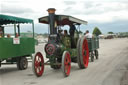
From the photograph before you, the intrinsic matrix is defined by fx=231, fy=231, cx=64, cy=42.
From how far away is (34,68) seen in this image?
7832 mm

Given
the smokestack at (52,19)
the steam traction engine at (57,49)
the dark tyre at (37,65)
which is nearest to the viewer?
the dark tyre at (37,65)

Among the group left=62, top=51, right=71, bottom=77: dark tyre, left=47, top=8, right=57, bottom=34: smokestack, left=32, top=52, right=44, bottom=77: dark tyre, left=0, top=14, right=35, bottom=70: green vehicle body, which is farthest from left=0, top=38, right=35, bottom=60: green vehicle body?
left=62, top=51, right=71, bottom=77: dark tyre

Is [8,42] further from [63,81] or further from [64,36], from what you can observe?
[63,81]

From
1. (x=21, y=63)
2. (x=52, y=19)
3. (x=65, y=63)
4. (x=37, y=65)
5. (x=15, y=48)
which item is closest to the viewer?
(x=65, y=63)

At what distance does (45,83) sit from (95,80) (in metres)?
1.52

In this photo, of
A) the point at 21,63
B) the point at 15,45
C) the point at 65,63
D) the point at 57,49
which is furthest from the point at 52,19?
the point at 21,63

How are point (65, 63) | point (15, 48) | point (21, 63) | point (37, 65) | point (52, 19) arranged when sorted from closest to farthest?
point (65, 63) → point (37, 65) → point (52, 19) → point (15, 48) → point (21, 63)

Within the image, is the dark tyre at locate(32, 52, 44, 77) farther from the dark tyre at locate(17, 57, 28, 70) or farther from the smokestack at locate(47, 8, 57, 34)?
the dark tyre at locate(17, 57, 28, 70)

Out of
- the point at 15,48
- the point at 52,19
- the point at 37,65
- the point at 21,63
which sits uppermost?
the point at 52,19

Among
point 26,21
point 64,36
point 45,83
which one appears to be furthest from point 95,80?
point 26,21

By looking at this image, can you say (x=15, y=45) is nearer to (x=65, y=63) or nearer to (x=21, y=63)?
(x=21, y=63)

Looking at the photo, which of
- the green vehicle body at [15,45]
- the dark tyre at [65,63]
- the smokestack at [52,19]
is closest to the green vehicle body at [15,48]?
the green vehicle body at [15,45]

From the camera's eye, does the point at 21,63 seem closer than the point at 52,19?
No

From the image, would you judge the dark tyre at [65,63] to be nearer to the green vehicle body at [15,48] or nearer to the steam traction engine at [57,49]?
the steam traction engine at [57,49]
